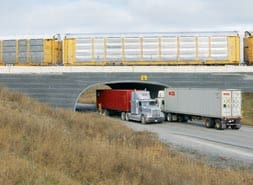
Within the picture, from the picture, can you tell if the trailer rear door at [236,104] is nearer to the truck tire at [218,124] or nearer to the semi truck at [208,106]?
the semi truck at [208,106]

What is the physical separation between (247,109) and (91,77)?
1628cm

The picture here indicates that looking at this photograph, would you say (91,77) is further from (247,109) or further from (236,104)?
(236,104)

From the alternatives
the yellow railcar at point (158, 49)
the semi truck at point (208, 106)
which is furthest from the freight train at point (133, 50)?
the semi truck at point (208, 106)

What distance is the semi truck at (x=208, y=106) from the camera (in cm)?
3793

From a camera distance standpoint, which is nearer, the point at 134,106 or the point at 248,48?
the point at 134,106

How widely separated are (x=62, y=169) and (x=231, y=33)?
43.2 meters

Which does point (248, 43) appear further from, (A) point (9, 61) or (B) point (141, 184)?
(B) point (141, 184)

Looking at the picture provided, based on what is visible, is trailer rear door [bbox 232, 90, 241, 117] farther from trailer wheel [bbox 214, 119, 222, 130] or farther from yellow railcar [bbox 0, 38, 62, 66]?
yellow railcar [bbox 0, 38, 62, 66]

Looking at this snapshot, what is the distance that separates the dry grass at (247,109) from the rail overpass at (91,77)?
1.07m

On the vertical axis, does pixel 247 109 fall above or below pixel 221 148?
above

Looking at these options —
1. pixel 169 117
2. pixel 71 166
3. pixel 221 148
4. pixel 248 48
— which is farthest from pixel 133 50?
pixel 71 166

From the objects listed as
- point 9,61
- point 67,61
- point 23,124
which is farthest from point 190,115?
point 23,124

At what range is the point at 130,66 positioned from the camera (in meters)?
49.4

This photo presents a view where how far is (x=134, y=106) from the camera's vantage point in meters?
47.1
